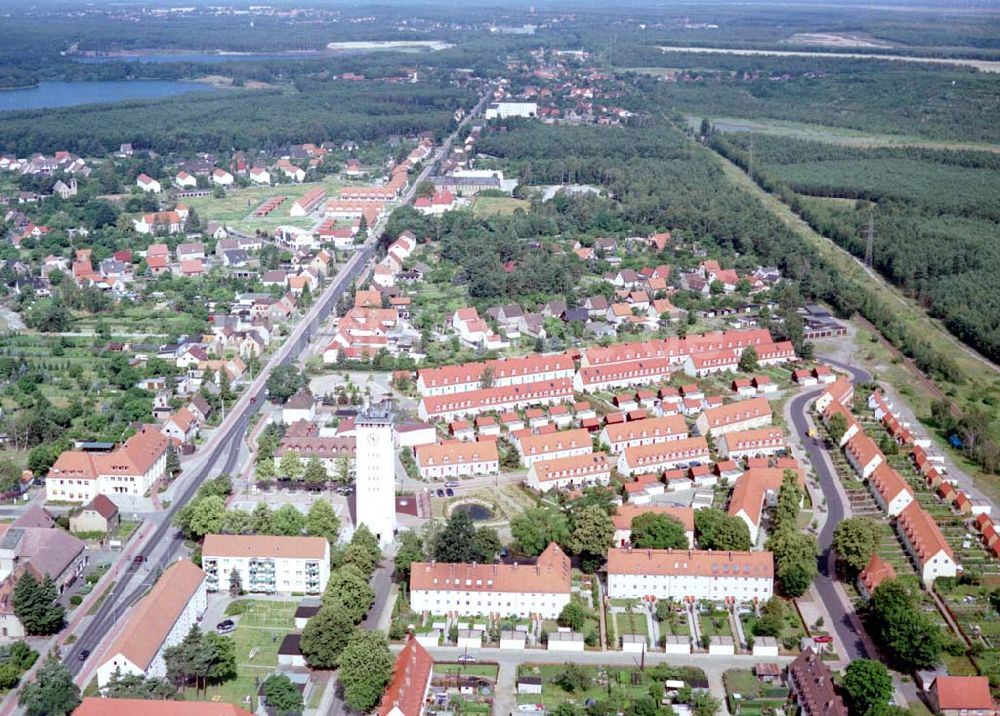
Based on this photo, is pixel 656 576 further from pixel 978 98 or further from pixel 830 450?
pixel 978 98

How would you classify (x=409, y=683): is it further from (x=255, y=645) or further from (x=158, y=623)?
(x=158, y=623)

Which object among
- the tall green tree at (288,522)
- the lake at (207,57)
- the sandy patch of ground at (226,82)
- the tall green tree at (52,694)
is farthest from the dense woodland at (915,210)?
the lake at (207,57)

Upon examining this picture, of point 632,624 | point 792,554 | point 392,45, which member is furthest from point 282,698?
point 392,45

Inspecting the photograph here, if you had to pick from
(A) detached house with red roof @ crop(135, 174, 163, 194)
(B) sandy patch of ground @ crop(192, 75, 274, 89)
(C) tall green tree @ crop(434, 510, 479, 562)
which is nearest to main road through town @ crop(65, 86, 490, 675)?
(C) tall green tree @ crop(434, 510, 479, 562)

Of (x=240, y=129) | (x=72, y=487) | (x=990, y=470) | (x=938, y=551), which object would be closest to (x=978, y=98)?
(x=240, y=129)

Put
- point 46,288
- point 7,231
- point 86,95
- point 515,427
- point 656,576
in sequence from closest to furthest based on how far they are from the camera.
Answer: point 656,576, point 515,427, point 46,288, point 7,231, point 86,95
